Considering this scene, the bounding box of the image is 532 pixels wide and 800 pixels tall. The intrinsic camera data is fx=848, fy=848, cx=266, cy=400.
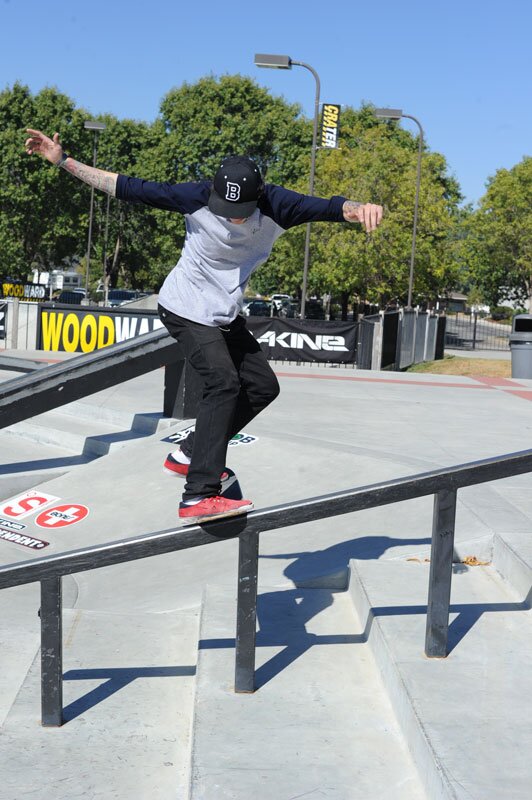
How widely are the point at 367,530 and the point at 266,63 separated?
63.4 feet

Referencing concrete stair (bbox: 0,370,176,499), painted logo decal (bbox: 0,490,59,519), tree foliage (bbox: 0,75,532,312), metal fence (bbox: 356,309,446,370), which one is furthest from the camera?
tree foliage (bbox: 0,75,532,312)

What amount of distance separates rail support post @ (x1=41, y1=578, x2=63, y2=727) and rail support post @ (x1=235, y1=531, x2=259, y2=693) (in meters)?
0.64

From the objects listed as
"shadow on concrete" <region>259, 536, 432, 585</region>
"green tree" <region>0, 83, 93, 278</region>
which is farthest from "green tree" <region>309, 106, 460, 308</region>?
"shadow on concrete" <region>259, 536, 432, 585</region>

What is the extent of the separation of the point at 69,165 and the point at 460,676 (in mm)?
2619

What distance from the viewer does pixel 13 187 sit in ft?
171

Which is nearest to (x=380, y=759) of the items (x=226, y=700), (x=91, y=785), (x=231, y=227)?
(x=226, y=700)

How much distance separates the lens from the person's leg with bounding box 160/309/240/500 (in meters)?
3.51

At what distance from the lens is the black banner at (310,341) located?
65.0 feet

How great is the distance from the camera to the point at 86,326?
62.6ft

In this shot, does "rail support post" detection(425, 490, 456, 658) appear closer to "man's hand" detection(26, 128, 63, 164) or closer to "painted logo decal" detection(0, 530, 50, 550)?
"man's hand" detection(26, 128, 63, 164)

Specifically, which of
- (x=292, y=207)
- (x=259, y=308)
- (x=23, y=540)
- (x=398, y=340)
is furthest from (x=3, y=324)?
(x=259, y=308)

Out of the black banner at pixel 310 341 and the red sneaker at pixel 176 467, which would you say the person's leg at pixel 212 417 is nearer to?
the red sneaker at pixel 176 467

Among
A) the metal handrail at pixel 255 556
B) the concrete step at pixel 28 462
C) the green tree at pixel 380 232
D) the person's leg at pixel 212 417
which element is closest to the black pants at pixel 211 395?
the person's leg at pixel 212 417

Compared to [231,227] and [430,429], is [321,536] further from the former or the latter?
[430,429]
